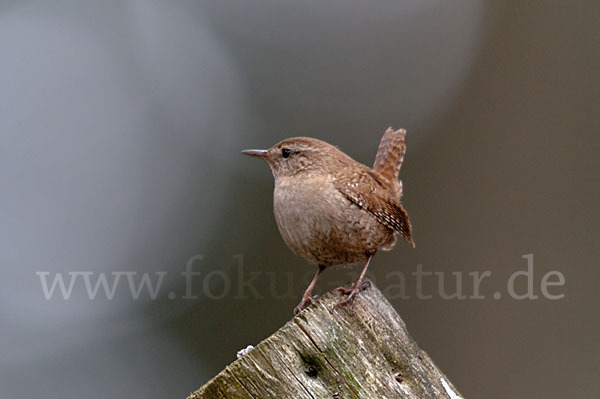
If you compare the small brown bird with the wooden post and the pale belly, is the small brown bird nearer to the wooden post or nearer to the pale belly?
the pale belly

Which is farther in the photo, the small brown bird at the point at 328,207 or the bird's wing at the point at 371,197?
the bird's wing at the point at 371,197

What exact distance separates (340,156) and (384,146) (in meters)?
0.63

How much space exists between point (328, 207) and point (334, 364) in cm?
119

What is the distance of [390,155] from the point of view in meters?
3.58

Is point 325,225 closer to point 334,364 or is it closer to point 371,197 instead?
point 371,197

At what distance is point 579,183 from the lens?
4070 mm

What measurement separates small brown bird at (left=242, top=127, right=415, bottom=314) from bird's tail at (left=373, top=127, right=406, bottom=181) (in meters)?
0.39

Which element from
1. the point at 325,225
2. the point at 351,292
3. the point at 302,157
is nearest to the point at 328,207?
the point at 325,225

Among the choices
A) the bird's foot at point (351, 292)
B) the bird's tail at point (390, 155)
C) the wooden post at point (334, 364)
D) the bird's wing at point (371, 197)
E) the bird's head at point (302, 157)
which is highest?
the bird's head at point (302, 157)

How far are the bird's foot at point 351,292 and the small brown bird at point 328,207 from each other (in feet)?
1.92

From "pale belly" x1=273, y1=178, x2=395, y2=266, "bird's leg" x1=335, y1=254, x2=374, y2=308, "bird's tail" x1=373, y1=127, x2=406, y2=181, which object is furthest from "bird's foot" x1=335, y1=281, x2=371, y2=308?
"bird's tail" x1=373, y1=127, x2=406, y2=181

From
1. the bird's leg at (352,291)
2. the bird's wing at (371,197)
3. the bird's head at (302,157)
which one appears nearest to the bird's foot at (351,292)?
the bird's leg at (352,291)

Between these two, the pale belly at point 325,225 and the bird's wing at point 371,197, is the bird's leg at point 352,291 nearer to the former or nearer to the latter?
the pale belly at point 325,225

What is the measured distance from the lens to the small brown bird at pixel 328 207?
8.74 ft
